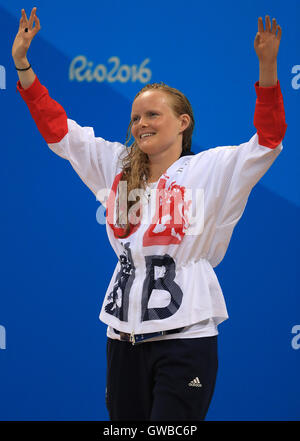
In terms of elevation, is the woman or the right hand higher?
the right hand

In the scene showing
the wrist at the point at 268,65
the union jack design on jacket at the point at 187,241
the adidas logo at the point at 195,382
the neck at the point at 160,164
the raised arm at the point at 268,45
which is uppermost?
the raised arm at the point at 268,45

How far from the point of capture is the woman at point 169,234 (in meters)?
1.52

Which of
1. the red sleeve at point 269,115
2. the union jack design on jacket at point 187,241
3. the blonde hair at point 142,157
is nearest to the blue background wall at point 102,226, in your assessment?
the blonde hair at point 142,157

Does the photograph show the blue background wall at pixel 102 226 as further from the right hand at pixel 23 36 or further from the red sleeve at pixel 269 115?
the red sleeve at pixel 269 115

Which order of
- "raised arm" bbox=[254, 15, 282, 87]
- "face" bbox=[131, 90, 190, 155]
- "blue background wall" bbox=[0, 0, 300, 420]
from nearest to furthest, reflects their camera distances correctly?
"raised arm" bbox=[254, 15, 282, 87] < "face" bbox=[131, 90, 190, 155] < "blue background wall" bbox=[0, 0, 300, 420]

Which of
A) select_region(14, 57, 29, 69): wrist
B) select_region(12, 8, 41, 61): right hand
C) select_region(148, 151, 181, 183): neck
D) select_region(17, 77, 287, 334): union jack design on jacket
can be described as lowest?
select_region(17, 77, 287, 334): union jack design on jacket

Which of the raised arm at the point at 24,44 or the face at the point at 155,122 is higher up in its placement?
the raised arm at the point at 24,44

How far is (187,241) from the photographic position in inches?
63.3

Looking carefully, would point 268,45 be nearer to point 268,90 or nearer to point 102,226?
point 268,90

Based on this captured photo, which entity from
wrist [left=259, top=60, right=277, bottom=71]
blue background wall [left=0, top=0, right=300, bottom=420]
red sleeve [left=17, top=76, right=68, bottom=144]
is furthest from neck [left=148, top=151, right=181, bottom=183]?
blue background wall [left=0, top=0, right=300, bottom=420]

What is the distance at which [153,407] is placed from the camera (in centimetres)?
152

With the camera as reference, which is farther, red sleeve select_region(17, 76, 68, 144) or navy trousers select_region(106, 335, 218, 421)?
red sleeve select_region(17, 76, 68, 144)

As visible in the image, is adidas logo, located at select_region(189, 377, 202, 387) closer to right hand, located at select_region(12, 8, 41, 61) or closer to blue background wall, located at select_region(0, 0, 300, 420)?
right hand, located at select_region(12, 8, 41, 61)

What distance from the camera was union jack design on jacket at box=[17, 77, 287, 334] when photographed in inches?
60.8
